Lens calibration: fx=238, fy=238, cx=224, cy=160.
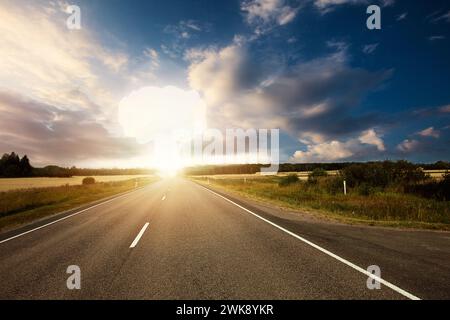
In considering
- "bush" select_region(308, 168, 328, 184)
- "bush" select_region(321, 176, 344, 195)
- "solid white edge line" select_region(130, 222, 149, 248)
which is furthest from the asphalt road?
"bush" select_region(308, 168, 328, 184)

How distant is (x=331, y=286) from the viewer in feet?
12.7

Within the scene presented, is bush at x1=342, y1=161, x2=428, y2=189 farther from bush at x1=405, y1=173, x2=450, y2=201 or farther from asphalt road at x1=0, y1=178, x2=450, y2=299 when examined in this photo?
asphalt road at x1=0, y1=178, x2=450, y2=299

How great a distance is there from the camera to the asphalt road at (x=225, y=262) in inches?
149

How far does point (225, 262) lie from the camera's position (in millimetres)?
5062

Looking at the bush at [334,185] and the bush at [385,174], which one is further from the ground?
the bush at [385,174]

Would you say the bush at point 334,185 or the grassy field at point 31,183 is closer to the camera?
the bush at point 334,185

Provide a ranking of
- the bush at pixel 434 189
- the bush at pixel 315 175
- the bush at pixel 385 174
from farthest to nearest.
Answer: the bush at pixel 315 175, the bush at pixel 385 174, the bush at pixel 434 189

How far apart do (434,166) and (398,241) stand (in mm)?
116907

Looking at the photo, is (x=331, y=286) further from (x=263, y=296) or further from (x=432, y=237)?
(x=432, y=237)

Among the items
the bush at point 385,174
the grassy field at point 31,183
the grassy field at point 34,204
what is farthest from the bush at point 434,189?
the grassy field at point 31,183

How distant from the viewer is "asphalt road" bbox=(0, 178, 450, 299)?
12.4ft

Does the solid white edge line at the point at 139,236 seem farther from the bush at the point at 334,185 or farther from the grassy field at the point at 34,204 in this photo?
the bush at the point at 334,185

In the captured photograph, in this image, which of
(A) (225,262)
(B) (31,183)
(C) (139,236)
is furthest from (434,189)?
(B) (31,183)
